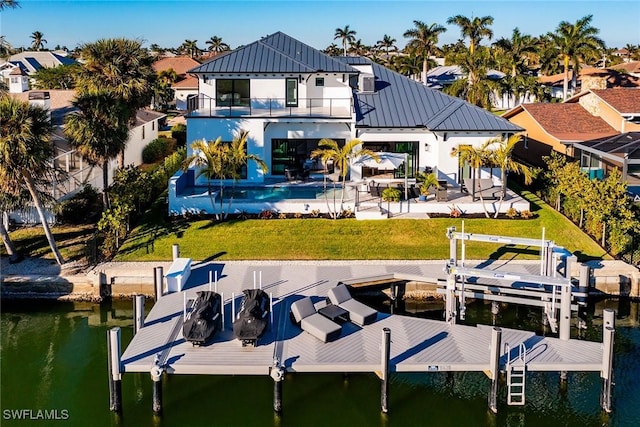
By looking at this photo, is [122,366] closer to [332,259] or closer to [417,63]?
[332,259]

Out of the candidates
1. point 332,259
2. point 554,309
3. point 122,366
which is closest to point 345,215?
point 332,259

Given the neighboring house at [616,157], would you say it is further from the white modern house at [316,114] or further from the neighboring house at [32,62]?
the neighboring house at [32,62]

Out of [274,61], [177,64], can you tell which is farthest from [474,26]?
[177,64]

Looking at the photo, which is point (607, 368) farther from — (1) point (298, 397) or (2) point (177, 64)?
(2) point (177, 64)

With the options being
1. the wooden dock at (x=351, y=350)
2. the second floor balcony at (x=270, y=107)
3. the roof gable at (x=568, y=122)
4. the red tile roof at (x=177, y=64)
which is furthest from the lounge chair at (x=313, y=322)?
the red tile roof at (x=177, y=64)

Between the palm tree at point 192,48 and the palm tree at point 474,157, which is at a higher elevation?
the palm tree at point 192,48

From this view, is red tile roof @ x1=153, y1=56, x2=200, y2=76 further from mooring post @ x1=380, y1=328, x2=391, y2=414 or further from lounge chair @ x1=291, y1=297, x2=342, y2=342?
mooring post @ x1=380, y1=328, x2=391, y2=414
